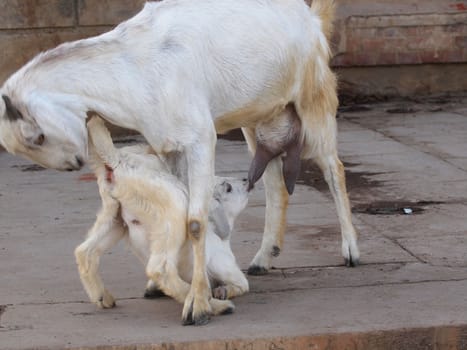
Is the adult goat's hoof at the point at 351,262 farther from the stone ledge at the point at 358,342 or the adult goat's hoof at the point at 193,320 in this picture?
the adult goat's hoof at the point at 193,320

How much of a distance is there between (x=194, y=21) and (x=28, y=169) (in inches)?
199

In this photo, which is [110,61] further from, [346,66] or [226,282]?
[346,66]

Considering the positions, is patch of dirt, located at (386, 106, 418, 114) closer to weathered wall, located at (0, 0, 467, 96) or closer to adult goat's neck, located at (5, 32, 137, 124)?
weathered wall, located at (0, 0, 467, 96)

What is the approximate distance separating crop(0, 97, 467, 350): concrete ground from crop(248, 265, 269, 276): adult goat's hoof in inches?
2.4

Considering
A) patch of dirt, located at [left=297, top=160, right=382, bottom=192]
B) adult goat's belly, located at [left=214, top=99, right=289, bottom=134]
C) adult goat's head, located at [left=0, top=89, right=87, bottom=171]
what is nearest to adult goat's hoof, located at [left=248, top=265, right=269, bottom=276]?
adult goat's belly, located at [left=214, top=99, right=289, bottom=134]

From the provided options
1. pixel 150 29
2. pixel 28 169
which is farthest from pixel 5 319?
pixel 28 169

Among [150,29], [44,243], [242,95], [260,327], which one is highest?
[150,29]

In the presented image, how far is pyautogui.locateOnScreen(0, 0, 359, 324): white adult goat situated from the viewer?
209 inches

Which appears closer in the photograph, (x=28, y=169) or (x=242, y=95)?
(x=242, y=95)

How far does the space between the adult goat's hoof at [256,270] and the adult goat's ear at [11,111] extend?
1923 millimetres

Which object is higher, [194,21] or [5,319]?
[194,21]

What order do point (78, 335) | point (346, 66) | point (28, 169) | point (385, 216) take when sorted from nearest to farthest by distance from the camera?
1. point (78, 335)
2. point (385, 216)
3. point (28, 169)
4. point (346, 66)

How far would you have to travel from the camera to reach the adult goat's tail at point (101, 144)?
18.4 feet

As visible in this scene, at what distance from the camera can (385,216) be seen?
26.2ft
